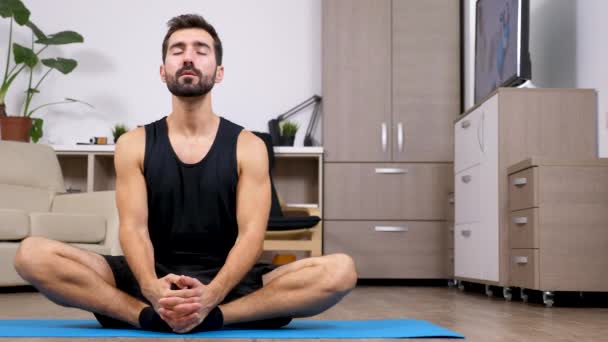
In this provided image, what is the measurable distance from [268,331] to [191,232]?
1.09 ft

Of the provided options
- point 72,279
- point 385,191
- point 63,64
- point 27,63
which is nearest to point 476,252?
point 385,191

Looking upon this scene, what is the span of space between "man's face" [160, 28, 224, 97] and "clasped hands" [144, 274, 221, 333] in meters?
0.53

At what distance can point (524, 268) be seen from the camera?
371 cm

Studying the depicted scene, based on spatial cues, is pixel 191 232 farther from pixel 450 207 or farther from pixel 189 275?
pixel 450 207

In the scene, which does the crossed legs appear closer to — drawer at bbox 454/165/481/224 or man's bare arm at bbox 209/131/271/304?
man's bare arm at bbox 209/131/271/304

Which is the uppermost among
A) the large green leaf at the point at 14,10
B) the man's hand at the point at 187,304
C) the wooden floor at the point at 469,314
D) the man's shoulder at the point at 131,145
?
the large green leaf at the point at 14,10

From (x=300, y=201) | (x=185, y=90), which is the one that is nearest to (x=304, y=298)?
(x=185, y=90)

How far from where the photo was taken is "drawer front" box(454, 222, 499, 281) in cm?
413

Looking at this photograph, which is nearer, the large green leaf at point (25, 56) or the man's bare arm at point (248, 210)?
the man's bare arm at point (248, 210)

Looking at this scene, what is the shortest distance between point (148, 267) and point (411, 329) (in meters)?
0.74

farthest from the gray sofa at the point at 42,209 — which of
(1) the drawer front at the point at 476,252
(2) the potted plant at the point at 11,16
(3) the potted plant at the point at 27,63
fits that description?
(1) the drawer front at the point at 476,252

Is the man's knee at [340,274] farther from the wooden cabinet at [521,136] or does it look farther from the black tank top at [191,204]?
the wooden cabinet at [521,136]

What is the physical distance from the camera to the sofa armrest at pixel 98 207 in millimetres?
4617

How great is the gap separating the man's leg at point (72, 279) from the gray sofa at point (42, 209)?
2310 mm
